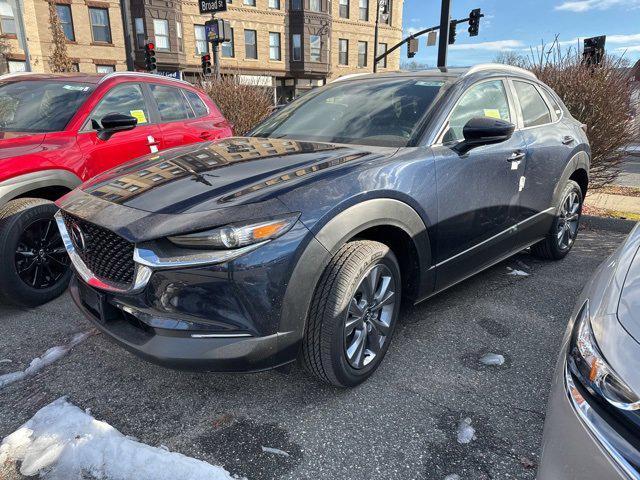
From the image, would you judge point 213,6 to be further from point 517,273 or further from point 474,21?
point 517,273

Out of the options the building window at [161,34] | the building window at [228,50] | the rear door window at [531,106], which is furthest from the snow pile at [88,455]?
the building window at [228,50]

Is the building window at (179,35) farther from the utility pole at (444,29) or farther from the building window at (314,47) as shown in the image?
the utility pole at (444,29)

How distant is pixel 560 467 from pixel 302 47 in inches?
1233

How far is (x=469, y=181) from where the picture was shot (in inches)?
117

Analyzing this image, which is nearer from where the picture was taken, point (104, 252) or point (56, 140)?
point (104, 252)

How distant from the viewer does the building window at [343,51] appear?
3151 centimetres

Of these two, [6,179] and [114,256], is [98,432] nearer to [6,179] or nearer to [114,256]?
[114,256]

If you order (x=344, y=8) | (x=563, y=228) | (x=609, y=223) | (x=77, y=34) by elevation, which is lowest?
(x=609, y=223)

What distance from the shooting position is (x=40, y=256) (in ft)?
11.6

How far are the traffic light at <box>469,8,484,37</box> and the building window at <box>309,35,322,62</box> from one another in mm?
13888

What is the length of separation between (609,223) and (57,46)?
22.9 m

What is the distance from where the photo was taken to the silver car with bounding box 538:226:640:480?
1.21 metres

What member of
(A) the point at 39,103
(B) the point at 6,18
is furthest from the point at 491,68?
(B) the point at 6,18

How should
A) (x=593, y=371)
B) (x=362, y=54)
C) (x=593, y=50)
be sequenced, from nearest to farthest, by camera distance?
(x=593, y=371)
(x=593, y=50)
(x=362, y=54)
